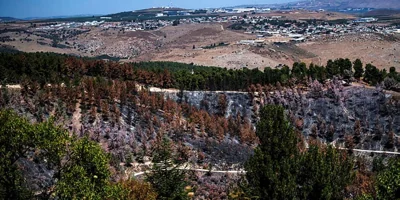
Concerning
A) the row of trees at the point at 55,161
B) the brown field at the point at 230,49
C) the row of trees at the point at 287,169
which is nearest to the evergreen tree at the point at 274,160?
the row of trees at the point at 287,169

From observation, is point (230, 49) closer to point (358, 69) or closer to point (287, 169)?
point (358, 69)

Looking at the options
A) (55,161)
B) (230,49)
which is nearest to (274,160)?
(55,161)

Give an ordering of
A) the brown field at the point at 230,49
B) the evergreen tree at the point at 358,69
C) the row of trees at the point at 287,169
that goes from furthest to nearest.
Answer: the brown field at the point at 230,49 → the evergreen tree at the point at 358,69 → the row of trees at the point at 287,169

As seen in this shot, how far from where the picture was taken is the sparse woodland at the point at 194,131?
16.4 meters

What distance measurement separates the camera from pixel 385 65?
10575 centimetres

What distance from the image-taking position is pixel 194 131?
44500 millimetres

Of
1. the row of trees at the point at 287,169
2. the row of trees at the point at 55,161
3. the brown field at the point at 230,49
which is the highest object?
the row of trees at the point at 55,161

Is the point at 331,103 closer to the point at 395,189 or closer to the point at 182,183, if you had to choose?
the point at 182,183

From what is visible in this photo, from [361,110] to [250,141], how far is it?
19.0 m

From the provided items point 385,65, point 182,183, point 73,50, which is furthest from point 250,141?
point 73,50

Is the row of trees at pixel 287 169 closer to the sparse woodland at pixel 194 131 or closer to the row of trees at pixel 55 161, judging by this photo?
the sparse woodland at pixel 194 131

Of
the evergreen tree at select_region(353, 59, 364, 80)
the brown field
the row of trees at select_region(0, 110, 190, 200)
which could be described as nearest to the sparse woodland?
the row of trees at select_region(0, 110, 190, 200)

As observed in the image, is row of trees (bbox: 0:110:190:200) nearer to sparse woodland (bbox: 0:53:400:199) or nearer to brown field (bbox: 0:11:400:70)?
sparse woodland (bbox: 0:53:400:199)

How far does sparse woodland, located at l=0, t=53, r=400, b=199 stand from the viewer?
16391mm
